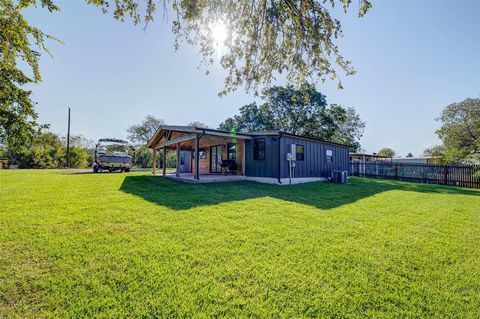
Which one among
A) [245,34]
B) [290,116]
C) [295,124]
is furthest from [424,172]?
[245,34]

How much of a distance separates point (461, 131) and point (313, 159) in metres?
11.5

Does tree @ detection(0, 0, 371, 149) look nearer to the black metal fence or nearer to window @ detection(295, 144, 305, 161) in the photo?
window @ detection(295, 144, 305, 161)

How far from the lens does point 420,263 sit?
2770 millimetres

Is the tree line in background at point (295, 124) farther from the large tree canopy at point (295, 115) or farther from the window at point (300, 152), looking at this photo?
the window at point (300, 152)

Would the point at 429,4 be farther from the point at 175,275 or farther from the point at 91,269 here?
the point at 91,269

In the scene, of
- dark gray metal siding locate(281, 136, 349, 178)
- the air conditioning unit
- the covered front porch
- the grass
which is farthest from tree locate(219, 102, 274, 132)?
the grass

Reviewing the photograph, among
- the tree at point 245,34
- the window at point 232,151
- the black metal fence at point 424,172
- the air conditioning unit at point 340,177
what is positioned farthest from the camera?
the window at point 232,151

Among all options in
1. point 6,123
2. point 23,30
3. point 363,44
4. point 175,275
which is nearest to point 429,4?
point 363,44

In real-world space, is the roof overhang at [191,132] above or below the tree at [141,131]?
below

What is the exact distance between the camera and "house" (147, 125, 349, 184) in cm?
1012

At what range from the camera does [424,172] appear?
14.1 metres

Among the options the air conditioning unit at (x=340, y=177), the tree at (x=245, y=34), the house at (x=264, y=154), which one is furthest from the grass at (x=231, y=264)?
the air conditioning unit at (x=340, y=177)

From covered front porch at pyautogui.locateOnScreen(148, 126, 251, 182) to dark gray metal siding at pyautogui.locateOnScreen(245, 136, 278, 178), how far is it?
457 millimetres

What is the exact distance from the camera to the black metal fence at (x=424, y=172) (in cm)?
1208
